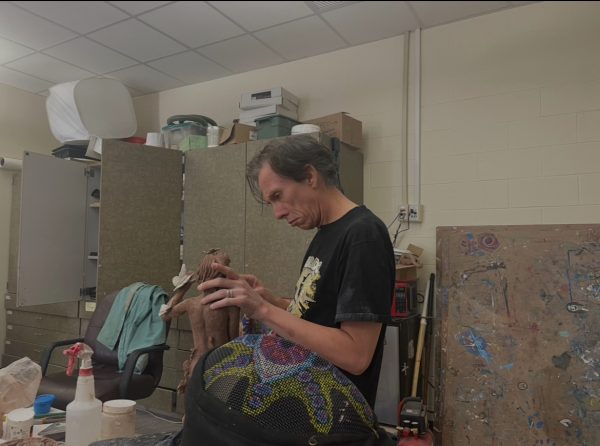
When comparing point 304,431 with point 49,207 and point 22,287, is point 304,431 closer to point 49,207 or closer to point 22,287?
point 22,287

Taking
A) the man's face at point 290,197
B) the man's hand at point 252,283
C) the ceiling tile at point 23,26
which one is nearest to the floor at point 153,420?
the man's hand at point 252,283

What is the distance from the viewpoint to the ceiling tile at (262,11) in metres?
0.39

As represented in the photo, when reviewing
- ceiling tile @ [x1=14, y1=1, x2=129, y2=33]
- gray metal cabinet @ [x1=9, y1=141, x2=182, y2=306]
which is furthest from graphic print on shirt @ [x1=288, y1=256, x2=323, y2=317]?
gray metal cabinet @ [x1=9, y1=141, x2=182, y2=306]

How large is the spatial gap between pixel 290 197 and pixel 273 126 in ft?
6.57

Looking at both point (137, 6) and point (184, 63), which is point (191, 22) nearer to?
point (137, 6)

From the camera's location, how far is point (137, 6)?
0.39m

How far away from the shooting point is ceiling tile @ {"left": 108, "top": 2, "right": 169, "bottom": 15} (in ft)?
1.27

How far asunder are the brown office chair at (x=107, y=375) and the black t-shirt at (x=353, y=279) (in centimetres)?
163

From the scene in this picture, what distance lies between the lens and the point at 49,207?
3221 millimetres

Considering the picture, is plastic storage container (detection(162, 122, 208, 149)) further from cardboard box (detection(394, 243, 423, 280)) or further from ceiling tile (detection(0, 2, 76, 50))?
ceiling tile (detection(0, 2, 76, 50))

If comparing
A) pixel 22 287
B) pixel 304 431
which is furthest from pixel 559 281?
pixel 22 287

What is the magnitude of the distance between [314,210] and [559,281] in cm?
185

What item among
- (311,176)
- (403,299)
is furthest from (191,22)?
(403,299)

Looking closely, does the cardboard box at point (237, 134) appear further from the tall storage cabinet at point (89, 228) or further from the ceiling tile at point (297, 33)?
the ceiling tile at point (297, 33)
